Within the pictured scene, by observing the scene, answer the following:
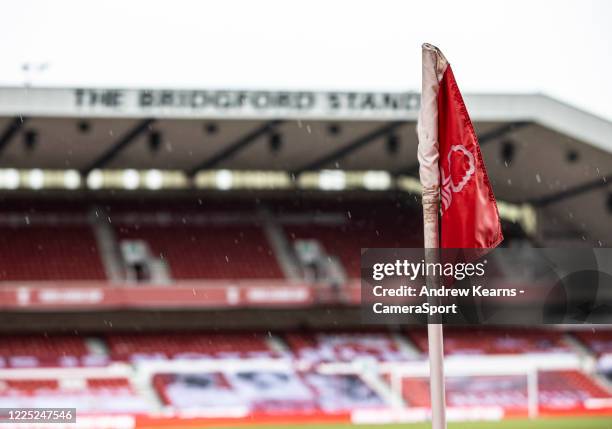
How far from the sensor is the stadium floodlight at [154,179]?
31.9m

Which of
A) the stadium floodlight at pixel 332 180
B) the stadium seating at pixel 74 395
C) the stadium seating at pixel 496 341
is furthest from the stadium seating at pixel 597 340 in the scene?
the stadium seating at pixel 74 395

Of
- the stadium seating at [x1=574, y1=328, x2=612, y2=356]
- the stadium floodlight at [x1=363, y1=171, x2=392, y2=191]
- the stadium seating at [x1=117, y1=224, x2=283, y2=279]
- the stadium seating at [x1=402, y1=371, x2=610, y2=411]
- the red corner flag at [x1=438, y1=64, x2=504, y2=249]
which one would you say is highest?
the stadium floodlight at [x1=363, y1=171, x2=392, y2=191]

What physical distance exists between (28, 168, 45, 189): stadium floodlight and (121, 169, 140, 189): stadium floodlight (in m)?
2.48

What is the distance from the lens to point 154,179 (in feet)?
105

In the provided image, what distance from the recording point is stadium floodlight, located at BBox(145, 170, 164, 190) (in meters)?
31.9

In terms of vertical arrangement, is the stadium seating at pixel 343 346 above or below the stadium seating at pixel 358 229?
below

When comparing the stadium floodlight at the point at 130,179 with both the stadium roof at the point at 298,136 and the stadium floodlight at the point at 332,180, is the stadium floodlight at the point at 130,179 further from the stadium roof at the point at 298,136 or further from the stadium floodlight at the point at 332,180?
the stadium floodlight at the point at 332,180

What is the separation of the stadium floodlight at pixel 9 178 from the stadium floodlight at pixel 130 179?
320cm

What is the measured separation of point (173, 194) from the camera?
3200 centimetres

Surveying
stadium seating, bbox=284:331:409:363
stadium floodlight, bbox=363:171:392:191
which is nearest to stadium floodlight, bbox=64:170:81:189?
stadium seating, bbox=284:331:409:363

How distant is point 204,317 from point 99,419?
280 inches

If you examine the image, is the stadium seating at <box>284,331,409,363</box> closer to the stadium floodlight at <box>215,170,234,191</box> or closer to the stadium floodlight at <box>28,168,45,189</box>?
the stadium floodlight at <box>215,170,234,191</box>

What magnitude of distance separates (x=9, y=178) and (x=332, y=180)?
10002 mm

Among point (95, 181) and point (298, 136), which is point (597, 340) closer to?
point (298, 136)
